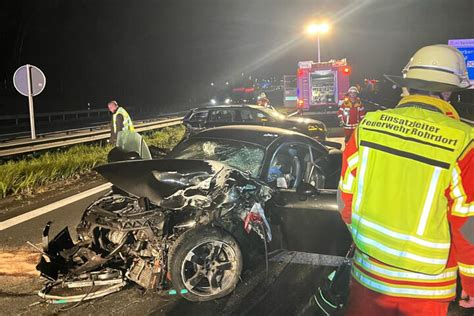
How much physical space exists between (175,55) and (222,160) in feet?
207

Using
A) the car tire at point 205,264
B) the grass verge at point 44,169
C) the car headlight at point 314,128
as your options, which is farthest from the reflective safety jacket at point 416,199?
the car headlight at point 314,128

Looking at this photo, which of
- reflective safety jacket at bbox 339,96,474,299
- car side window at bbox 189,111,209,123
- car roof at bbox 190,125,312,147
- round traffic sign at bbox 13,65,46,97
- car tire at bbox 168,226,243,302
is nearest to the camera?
reflective safety jacket at bbox 339,96,474,299

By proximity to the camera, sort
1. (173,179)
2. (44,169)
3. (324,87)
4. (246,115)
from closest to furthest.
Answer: (173,179)
(44,169)
(246,115)
(324,87)

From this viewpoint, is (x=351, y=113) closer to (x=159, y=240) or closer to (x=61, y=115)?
(x=159, y=240)

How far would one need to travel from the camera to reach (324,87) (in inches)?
790

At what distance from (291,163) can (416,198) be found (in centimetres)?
333

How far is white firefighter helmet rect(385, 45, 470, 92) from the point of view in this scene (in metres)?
2.00

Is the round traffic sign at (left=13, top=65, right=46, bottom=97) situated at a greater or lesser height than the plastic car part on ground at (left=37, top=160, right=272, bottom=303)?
greater

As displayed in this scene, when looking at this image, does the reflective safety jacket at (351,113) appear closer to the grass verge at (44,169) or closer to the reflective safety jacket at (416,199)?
the grass verge at (44,169)

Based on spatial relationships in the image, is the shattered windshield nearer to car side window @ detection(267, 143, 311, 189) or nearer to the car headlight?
car side window @ detection(267, 143, 311, 189)

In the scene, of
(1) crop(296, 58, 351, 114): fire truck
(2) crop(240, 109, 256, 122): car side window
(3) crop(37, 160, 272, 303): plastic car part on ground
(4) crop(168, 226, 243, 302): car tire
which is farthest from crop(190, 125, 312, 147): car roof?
(1) crop(296, 58, 351, 114): fire truck

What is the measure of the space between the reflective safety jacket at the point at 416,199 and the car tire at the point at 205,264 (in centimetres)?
190

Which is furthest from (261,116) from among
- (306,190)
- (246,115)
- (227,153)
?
(306,190)

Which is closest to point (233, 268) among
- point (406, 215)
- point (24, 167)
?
point (406, 215)
